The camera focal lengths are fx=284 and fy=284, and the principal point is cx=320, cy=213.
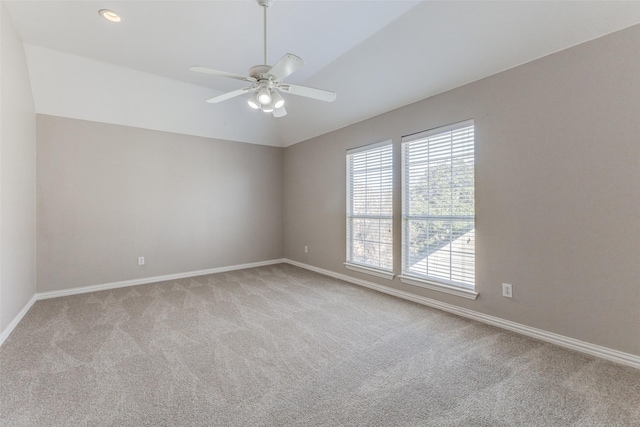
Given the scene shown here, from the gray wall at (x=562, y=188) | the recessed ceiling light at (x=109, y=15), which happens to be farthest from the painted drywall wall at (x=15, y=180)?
the gray wall at (x=562, y=188)

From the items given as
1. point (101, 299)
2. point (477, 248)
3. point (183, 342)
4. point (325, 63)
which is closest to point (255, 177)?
point (325, 63)

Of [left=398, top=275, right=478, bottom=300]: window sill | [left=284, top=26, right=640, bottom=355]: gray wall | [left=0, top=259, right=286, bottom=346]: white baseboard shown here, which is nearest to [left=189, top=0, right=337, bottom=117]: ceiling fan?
[left=284, top=26, right=640, bottom=355]: gray wall

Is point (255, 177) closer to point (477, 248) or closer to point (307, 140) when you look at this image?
point (307, 140)

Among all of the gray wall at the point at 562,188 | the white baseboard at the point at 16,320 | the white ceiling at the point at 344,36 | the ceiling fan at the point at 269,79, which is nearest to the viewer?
the ceiling fan at the point at 269,79

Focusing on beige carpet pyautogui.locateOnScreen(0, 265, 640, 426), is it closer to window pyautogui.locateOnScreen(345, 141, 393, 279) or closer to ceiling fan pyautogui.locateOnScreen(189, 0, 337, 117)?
window pyautogui.locateOnScreen(345, 141, 393, 279)

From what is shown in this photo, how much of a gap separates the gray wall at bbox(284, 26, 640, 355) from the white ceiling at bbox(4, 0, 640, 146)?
Answer: 216 mm

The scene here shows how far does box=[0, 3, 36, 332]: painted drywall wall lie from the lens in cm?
265

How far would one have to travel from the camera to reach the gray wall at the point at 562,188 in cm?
215

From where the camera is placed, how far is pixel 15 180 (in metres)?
3.01

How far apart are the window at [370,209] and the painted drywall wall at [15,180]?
397 centimetres

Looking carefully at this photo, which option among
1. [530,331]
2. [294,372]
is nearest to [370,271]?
[530,331]

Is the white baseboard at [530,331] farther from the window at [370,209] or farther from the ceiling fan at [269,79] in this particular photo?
the ceiling fan at [269,79]

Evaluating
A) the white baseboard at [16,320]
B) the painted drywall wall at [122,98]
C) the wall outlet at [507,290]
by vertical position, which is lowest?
the white baseboard at [16,320]

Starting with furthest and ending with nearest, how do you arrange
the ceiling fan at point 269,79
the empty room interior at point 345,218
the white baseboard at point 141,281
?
the white baseboard at point 141,281, the ceiling fan at point 269,79, the empty room interior at point 345,218
